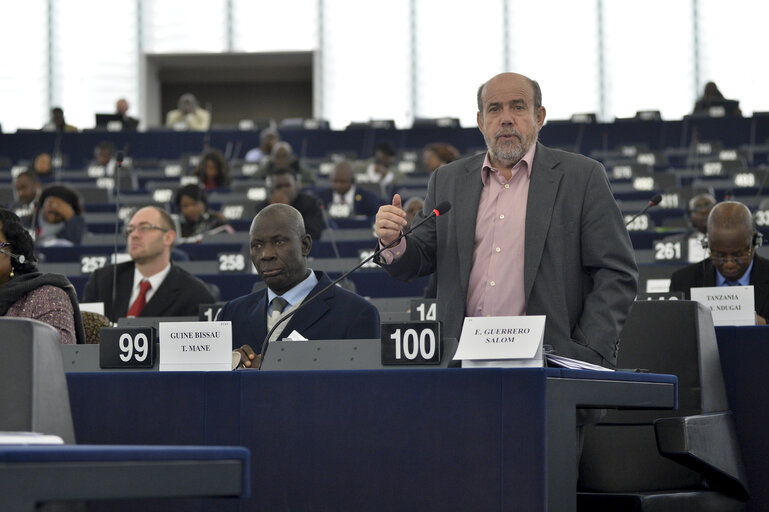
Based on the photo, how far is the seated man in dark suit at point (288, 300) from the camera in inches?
153

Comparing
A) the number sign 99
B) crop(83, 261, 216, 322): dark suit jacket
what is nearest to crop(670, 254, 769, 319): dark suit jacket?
crop(83, 261, 216, 322): dark suit jacket

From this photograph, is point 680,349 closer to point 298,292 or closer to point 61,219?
point 298,292

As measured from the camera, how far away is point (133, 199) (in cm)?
1215

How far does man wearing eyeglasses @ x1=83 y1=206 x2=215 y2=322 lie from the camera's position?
568 cm

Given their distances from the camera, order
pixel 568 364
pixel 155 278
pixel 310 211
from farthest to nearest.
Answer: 1. pixel 310 211
2. pixel 155 278
3. pixel 568 364

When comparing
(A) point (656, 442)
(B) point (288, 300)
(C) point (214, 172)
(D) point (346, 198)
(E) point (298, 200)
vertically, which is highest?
(C) point (214, 172)

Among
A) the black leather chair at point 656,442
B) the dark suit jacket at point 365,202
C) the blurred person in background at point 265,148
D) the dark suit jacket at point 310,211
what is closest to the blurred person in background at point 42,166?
the blurred person in background at point 265,148

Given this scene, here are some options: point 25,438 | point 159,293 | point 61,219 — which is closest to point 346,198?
point 61,219

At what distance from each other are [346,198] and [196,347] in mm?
7871

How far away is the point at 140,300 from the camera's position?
5797mm

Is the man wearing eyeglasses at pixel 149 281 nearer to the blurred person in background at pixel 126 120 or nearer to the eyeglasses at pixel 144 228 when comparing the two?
the eyeglasses at pixel 144 228

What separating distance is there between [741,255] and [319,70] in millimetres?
15467

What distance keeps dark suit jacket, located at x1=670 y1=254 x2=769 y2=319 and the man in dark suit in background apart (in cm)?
193

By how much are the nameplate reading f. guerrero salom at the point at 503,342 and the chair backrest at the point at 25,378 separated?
93 cm
